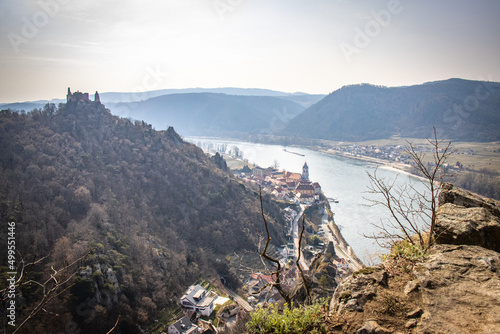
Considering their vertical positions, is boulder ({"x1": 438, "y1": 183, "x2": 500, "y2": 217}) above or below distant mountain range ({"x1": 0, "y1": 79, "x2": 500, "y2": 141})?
below

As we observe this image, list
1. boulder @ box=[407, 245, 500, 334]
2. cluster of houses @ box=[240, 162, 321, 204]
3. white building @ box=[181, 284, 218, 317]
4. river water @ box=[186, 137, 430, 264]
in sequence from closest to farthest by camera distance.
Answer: boulder @ box=[407, 245, 500, 334]
white building @ box=[181, 284, 218, 317]
river water @ box=[186, 137, 430, 264]
cluster of houses @ box=[240, 162, 321, 204]

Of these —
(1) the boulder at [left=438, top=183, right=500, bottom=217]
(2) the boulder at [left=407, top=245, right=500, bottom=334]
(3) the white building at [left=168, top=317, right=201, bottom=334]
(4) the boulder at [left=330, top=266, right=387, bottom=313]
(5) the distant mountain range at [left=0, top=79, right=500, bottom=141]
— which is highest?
(5) the distant mountain range at [left=0, top=79, right=500, bottom=141]

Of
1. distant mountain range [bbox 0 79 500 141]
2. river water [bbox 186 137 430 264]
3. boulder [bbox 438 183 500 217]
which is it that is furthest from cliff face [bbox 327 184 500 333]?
distant mountain range [bbox 0 79 500 141]

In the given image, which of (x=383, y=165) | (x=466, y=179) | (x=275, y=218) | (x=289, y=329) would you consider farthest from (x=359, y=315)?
(x=383, y=165)

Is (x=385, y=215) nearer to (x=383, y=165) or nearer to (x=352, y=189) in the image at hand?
(x=352, y=189)

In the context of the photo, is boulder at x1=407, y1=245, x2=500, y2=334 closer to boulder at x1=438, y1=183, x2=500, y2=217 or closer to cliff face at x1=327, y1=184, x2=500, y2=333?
cliff face at x1=327, y1=184, x2=500, y2=333

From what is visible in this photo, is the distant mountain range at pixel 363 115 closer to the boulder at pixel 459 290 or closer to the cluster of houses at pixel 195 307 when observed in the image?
the cluster of houses at pixel 195 307
